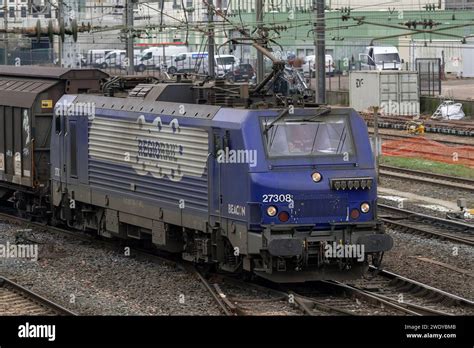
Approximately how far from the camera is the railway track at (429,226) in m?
20.4

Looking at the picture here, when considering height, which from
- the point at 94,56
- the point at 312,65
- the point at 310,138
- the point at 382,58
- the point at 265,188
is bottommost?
the point at 265,188

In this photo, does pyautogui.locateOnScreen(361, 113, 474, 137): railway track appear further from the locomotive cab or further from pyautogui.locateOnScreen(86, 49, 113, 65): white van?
pyautogui.locateOnScreen(86, 49, 113, 65): white van

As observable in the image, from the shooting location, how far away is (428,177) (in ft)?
97.1

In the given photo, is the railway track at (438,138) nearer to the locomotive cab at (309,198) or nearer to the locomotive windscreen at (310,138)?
the locomotive windscreen at (310,138)

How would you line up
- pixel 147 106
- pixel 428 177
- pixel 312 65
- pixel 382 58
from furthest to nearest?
pixel 382 58 < pixel 312 65 < pixel 428 177 < pixel 147 106

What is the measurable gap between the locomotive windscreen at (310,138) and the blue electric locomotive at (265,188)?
1 cm

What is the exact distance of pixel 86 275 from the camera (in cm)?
1753

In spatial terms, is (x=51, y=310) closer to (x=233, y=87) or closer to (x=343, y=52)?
→ (x=233, y=87)

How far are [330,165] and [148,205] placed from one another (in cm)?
366

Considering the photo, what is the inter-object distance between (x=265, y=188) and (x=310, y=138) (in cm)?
109

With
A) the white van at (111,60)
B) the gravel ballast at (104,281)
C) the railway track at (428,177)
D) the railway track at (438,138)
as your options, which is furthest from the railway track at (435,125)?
the white van at (111,60)

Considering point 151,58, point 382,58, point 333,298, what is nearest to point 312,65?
point 382,58

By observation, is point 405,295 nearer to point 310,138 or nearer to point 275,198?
point 275,198
